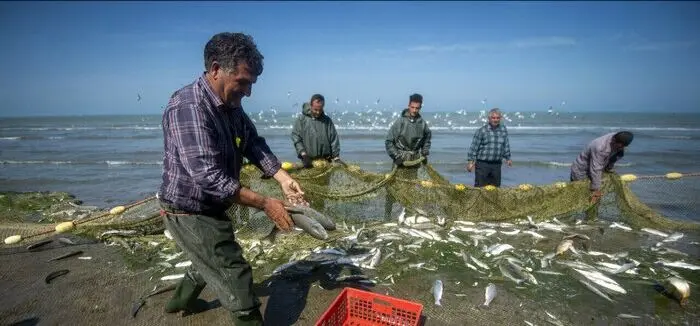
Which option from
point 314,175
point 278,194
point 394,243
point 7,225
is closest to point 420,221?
point 394,243

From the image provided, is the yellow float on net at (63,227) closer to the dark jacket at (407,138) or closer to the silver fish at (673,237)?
the dark jacket at (407,138)

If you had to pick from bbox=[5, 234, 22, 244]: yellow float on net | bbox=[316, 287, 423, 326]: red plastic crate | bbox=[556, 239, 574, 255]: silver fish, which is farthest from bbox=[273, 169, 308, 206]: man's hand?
bbox=[5, 234, 22, 244]: yellow float on net

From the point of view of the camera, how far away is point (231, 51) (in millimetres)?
2809

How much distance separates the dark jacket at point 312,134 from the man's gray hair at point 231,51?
18.2 feet

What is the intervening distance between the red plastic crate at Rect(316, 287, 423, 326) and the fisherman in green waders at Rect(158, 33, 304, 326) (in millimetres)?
808

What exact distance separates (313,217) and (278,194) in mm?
4001

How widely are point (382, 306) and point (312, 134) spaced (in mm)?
5414

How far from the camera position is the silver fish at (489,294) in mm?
4664

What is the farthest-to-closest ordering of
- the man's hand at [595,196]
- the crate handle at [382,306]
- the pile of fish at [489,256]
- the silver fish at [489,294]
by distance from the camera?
the man's hand at [595,196] → the pile of fish at [489,256] → the silver fish at [489,294] → the crate handle at [382,306]

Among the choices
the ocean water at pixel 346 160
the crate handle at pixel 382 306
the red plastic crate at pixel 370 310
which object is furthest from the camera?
the ocean water at pixel 346 160

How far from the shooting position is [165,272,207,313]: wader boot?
397cm

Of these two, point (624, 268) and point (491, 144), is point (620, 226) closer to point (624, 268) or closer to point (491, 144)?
point (624, 268)

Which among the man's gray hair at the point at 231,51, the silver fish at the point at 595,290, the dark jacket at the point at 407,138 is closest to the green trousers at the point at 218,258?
the man's gray hair at the point at 231,51

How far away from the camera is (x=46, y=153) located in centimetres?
2494
